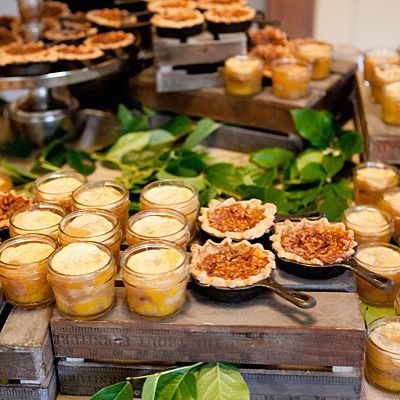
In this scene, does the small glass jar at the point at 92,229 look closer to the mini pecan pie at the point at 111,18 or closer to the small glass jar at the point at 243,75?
the small glass jar at the point at 243,75

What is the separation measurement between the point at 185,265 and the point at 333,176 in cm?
94

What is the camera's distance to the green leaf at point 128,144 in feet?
7.28

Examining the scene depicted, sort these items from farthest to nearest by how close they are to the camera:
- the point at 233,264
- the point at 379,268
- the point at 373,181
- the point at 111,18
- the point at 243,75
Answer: the point at 111,18
the point at 243,75
the point at 373,181
the point at 379,268
the point at 233,264

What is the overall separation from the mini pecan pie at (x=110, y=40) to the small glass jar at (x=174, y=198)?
2.85ft

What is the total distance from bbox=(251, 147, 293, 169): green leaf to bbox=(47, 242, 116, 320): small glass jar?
37.5 inches

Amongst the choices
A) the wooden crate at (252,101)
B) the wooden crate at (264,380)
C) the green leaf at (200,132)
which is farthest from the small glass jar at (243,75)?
the wooden crate at (264,380)

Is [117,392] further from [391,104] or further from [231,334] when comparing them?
[391,104]

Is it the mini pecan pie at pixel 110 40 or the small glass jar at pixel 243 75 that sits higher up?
the mini pecan pie at pixel 110 40

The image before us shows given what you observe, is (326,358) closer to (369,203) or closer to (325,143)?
(369,203)

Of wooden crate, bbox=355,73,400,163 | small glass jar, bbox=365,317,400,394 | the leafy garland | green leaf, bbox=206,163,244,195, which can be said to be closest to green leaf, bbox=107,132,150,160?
the leafy garland

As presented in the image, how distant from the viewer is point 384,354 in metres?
1.28

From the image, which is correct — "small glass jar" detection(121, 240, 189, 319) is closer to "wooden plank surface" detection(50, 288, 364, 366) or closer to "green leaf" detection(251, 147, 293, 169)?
"wooden plank surface" detection(50, 288, 364, 366)

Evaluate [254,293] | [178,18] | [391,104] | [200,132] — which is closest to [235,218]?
[254,293]

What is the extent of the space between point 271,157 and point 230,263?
2.89 ft
